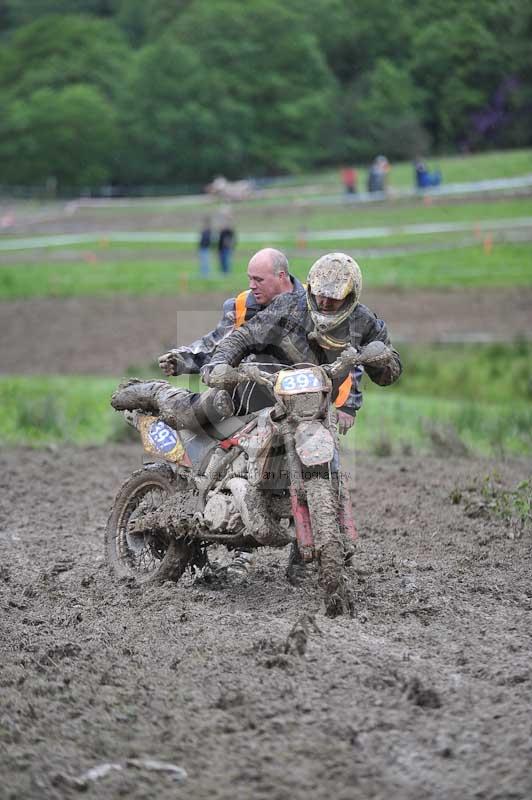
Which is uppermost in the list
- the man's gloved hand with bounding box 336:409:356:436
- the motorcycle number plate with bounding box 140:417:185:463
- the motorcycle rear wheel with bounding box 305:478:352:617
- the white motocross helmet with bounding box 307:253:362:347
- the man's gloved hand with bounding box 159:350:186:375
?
the white motocross helmet with bounding box 307:253:362:347

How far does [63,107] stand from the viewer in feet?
226

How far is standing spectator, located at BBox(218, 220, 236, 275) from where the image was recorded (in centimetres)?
3200

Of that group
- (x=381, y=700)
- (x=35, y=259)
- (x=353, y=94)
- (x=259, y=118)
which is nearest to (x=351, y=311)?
(x=381, y=700)

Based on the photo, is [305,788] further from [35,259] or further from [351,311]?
[35,259]

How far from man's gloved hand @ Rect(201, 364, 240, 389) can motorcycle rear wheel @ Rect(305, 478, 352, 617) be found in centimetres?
74

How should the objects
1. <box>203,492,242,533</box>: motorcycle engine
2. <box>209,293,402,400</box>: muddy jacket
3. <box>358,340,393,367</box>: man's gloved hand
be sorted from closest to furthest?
<box>358,340,393,367</box>: man's gloved hand
<box>203,492,242,533</box>: motorcycle engine
<box>209,293,402,400</box>: muddy jacket

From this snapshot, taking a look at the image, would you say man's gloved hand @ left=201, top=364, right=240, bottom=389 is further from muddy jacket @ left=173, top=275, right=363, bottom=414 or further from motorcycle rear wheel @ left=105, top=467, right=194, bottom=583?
motorcycle rear wheel @ left=105, top=467, right=194, bottom=583

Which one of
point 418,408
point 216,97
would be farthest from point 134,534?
point 216,97

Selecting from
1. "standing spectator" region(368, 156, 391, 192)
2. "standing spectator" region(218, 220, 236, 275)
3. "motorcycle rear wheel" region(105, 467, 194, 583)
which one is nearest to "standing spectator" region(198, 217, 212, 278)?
"standing spectator" region(218, 220, 236, 275)

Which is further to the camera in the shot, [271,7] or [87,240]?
[271,7]

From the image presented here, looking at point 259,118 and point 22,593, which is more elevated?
point 259,118

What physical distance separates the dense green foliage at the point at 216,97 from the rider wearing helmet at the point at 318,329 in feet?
140

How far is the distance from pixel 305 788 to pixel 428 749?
58 centimetres

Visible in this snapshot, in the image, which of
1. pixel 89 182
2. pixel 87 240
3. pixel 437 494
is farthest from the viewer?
pixel 89 182
